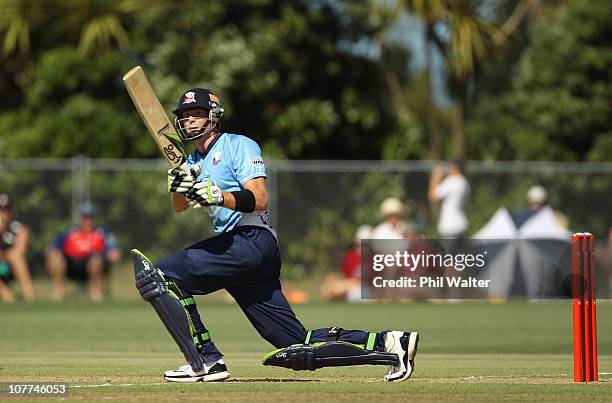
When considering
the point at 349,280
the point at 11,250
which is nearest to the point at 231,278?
the point at 11,250

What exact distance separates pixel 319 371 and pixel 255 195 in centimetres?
265

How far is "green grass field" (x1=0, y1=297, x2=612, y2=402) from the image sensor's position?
907 cm

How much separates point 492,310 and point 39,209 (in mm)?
8195

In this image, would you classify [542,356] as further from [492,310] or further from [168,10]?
[168,10]

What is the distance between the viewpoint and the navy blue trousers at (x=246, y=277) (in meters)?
9.41

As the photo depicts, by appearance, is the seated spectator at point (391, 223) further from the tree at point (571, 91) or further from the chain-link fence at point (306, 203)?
the tree at point (571, 91)

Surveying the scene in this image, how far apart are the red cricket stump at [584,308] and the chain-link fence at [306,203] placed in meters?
14.0

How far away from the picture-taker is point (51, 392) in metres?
8.97

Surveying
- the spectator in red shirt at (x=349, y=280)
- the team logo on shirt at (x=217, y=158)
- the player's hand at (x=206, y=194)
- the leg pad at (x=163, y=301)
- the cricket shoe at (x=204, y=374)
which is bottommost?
the cricket shoe at (x=204, y=374)

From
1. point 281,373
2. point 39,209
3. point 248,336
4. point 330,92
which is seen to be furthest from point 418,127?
point 281,373

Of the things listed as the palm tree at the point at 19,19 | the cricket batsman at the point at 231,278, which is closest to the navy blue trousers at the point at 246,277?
the cricket batsman at the point at 231,278

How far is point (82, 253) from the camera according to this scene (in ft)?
74.0

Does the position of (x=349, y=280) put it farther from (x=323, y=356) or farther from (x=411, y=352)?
(x=323, y=356)

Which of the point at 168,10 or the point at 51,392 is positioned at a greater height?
the point at 168,10
